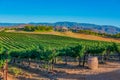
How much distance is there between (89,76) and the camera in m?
40.4

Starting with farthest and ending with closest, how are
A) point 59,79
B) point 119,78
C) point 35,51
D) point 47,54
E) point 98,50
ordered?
point 98,50 < point 35,51 < point 47,54 < point 59,79 < point 119,78

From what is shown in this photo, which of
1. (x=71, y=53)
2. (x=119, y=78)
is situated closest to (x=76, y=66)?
(x=71, y=53)

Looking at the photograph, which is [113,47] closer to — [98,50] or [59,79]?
[98,50]

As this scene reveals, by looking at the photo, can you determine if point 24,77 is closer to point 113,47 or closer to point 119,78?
point 119,78

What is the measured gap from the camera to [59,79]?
3916 cm

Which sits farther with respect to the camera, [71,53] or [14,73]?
[71,53]

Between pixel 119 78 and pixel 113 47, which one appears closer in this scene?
pixel 119 78

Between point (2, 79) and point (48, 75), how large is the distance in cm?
815

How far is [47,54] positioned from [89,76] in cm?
808

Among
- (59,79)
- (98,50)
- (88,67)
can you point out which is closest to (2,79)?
(59,79)

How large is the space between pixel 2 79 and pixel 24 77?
13.5 ft

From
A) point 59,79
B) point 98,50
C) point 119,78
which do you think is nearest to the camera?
point 119,78

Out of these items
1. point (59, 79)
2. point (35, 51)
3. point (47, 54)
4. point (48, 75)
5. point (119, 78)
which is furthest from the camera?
point (35, 51)

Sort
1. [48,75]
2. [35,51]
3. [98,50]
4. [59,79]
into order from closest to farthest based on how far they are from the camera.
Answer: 1. [59,79]
2. [48,75]
3. [35,51]
4. [98,50]
